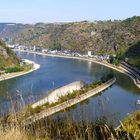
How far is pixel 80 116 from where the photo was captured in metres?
3.84

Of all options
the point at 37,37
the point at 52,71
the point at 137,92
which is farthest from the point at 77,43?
the point at 137,92

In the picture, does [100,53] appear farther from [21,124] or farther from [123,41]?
[21,124]

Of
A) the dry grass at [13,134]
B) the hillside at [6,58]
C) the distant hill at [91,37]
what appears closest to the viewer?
the dry grass at [13,134]

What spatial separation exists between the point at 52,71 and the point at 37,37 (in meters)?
68.9

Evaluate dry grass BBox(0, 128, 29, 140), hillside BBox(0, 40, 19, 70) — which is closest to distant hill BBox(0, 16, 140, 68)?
hillside BBox(0, 40, 19, 70)

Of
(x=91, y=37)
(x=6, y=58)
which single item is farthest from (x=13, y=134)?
(x=91, y=37)

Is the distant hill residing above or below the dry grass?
below

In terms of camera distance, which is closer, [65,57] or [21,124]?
[21,124]

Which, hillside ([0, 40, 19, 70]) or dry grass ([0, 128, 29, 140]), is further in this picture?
hillside ([0, 40, 19, 70])

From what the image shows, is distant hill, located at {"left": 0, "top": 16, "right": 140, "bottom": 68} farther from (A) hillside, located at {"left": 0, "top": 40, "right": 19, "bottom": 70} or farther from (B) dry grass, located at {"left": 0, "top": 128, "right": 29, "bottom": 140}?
(B) dry grass, located at {"left": 0, "top": 128, "right": 29, "bottom": 140}

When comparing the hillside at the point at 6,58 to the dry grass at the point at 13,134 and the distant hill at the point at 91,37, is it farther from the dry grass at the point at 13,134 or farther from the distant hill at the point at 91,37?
the dry grass at the point at 13,134

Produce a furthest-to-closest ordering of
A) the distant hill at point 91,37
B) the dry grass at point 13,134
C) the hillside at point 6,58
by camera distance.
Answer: the distant hill at point 91,37 → the hillside at point 6,58 → the dry grass at point 13,134

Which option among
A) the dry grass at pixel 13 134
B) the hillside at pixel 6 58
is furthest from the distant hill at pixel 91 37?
the dry grass at pixel 13 134

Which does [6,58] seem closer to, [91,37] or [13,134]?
[91,37]
